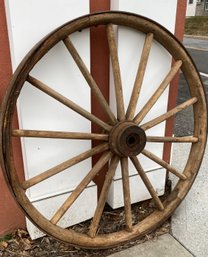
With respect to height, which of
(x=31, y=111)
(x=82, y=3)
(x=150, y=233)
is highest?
(x=82, y=3)

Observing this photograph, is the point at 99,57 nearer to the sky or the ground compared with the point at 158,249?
nearer to the sky

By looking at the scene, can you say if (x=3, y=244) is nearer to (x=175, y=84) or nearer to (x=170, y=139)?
(x=170, y=139)

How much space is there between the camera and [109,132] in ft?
6.31

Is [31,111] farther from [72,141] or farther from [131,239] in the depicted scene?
[131,239]

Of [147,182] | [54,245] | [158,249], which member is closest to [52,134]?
[147,182]

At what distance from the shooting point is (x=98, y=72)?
2.14m

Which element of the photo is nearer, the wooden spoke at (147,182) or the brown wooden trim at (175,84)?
the wooden spoke at (147,182)

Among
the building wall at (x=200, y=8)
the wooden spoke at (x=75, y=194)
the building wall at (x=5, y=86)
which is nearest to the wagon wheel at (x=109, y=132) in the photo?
the wooden spoke at (x=75, y=194)

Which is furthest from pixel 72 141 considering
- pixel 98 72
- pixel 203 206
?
pixel 203 206

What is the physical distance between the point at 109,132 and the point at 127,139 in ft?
0.41

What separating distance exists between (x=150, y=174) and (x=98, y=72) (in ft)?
2.95

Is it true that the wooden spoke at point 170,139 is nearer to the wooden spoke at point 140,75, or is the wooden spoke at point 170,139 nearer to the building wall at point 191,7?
the wooden spoke at point 140,75

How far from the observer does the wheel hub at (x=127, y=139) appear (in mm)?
1849

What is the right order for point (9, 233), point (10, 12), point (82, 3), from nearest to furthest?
point (10, 12) → point (82, 3) → point (9, 233)
